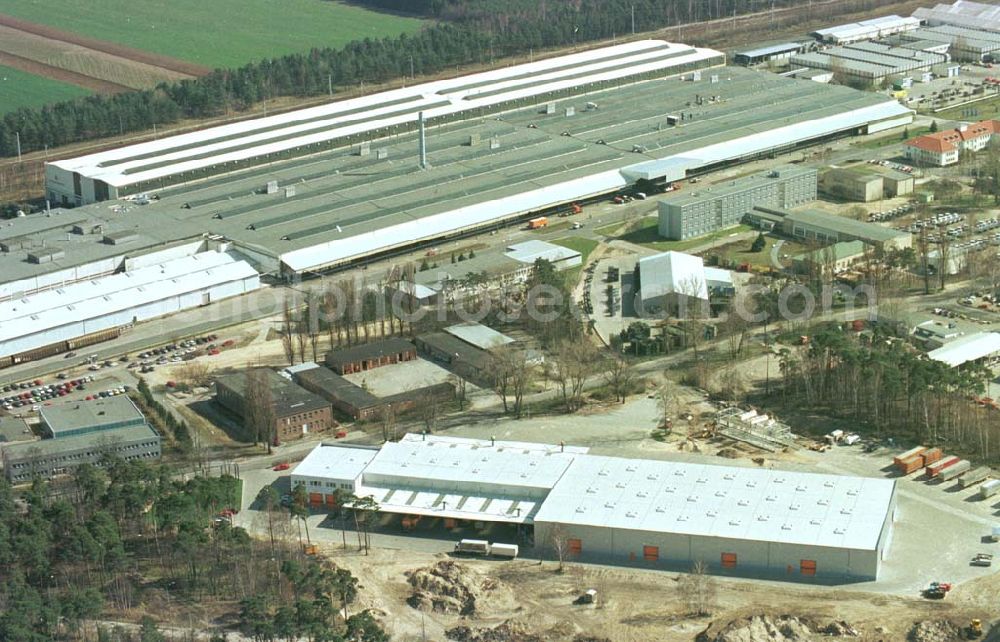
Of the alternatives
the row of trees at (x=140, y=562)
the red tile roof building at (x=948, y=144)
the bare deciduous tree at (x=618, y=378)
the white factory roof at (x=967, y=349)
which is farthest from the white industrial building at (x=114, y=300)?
the red tile roof building at (x=948, y=144)

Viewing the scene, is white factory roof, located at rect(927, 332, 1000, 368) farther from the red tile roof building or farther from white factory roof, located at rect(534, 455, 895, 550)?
the red tile roof building

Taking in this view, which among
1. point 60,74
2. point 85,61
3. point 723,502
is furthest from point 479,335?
point 85,61

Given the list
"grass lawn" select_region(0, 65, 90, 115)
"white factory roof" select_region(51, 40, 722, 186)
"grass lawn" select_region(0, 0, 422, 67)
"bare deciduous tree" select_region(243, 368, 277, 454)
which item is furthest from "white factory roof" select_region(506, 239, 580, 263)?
"grass lawn" select_region(0, 0, 422, 67)

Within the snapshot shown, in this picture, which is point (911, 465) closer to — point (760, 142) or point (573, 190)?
point (573, 190)

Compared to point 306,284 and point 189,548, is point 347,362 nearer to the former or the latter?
point 306,284

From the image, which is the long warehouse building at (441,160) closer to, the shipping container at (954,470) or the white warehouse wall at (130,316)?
the white warehouse wall at (130,316)

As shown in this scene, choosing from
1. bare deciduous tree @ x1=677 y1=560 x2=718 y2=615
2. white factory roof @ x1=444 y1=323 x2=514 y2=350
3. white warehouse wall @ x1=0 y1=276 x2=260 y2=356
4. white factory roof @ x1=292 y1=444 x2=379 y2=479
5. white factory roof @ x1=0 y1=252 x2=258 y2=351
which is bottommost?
bare deciduous tree @ x1=677 y1=560 x2=718 y2=615
